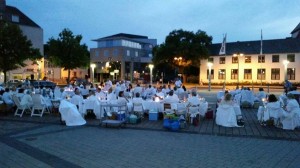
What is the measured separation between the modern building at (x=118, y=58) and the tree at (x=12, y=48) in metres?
37.0

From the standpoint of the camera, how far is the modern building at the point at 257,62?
50.8m

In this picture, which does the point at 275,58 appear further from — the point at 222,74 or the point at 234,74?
the point at 222,74

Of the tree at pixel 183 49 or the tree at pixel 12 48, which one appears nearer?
the tree at pixel 12 48

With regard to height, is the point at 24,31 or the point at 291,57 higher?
the point at 24,31

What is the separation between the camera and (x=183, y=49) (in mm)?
53688

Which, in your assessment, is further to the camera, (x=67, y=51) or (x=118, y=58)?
(x=118, y=58)

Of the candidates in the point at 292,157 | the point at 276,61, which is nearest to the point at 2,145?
the point at 292,157

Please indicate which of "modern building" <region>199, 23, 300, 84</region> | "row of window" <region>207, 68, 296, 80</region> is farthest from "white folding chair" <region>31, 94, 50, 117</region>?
"row of window" <region>207, 68, 296, 80</region>

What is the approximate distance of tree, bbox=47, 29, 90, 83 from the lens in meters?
48.3

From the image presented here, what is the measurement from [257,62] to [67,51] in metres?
32.0

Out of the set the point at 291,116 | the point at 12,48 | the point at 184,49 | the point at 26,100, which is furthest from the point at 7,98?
the point at 184,49

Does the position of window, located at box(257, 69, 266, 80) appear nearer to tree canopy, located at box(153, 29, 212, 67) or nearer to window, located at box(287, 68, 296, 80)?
window, located at box(287, 68, 296, 80)

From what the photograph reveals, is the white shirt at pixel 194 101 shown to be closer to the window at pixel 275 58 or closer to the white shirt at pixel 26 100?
the white shirt at pixel 26 100

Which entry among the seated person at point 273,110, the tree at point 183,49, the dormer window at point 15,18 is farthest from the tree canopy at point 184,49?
the seated person at point 273,110
